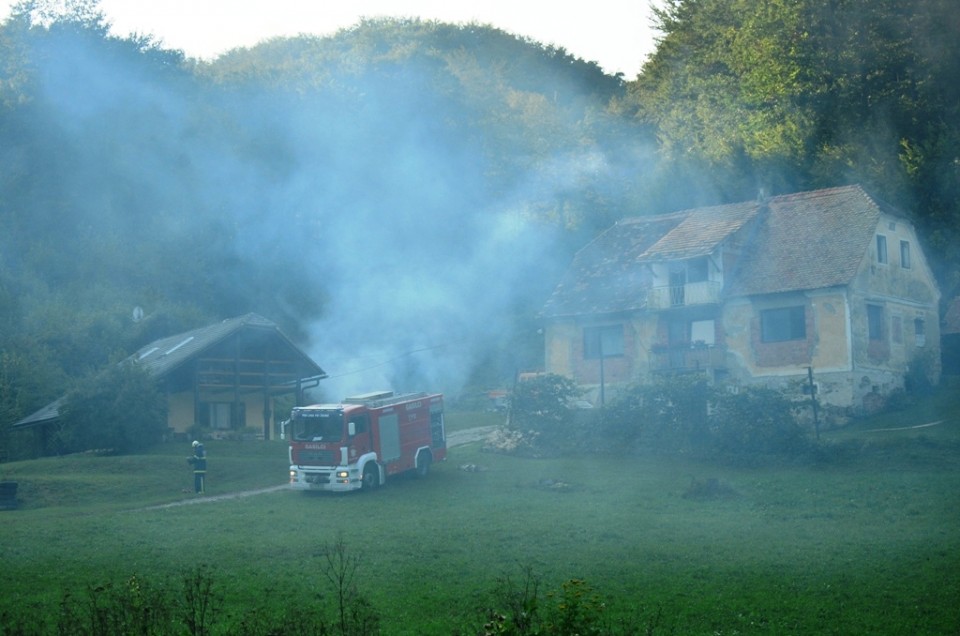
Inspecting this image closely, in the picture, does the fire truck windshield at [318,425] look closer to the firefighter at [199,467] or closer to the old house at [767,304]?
the firefighter at [199,467]

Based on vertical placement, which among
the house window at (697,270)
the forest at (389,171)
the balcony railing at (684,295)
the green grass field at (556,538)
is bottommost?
the green grass field at (556,538)

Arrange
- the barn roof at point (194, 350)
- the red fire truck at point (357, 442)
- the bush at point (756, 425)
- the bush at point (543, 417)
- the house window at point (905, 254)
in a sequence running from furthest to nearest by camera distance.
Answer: the house window at point (905, 254), the barn roof at point (194, 350), the bush at point (543, 417), the bush at point (756, 425), the red fire truck at point (357, 442)

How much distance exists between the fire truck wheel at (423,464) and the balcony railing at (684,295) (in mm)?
17688

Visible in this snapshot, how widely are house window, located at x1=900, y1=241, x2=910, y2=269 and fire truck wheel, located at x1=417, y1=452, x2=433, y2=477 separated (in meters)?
25.1

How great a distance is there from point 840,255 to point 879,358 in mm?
4444

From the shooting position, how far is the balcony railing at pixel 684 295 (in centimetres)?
4988

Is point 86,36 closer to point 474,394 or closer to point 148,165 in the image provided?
point 148,165

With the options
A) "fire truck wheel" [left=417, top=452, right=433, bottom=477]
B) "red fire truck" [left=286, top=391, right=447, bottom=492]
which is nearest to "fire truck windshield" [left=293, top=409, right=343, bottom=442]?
"red fire truck" [left=286, top=391, right=447, bottom=492]

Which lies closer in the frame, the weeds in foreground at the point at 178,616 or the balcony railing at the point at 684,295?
the weeds in foreground at the point at 178,616

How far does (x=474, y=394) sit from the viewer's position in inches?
2501

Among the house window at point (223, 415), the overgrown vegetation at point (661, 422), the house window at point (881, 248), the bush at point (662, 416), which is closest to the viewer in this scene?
the overgrown vegetation at point (661, 422)

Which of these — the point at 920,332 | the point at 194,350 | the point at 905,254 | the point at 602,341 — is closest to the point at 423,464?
the point at 194,350

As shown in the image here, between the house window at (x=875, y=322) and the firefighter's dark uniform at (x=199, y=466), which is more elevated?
the house window at (x=875, y=322)

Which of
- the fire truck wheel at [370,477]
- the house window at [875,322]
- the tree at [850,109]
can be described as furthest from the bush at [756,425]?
the tree at [850,109]
